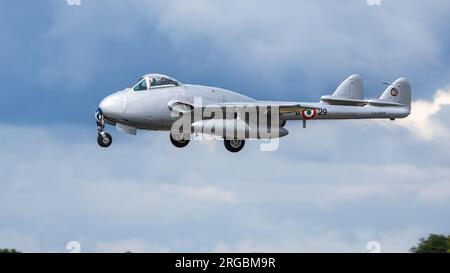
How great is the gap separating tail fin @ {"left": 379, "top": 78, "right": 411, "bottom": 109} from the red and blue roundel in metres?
4.53

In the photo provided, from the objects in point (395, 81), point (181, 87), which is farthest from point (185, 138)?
point (395, 81)

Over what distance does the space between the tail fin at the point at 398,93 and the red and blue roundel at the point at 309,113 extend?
453cm

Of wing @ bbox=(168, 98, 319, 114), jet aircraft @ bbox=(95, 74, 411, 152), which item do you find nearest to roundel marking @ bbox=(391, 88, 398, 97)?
jet aircraft @ bbox=(95, 74, 411, 152)

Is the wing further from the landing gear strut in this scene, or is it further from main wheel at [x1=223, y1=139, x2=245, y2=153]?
the landing gear strut

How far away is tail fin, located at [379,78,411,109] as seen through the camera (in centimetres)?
4700

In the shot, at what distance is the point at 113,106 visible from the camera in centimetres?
4022

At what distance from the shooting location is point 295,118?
144 ft

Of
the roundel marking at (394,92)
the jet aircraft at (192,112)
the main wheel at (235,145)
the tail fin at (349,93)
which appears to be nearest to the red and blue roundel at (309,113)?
the jet aircraft at (192,112)

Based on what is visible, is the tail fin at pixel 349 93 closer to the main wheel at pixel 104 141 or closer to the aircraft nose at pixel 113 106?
the aircraft nose at pixel 113 106

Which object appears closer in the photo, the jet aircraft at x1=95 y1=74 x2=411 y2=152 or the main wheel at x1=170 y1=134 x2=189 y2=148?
the jet aircraft at x1=95 y1=74 x2=411 y2=152

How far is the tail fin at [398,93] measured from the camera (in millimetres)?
47000

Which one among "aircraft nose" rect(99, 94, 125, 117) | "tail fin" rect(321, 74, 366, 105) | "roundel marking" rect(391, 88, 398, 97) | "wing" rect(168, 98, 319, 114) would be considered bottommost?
"aircraft nose" rect(99, 94, 125, 117)

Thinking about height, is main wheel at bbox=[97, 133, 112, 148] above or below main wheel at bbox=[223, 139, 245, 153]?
below
